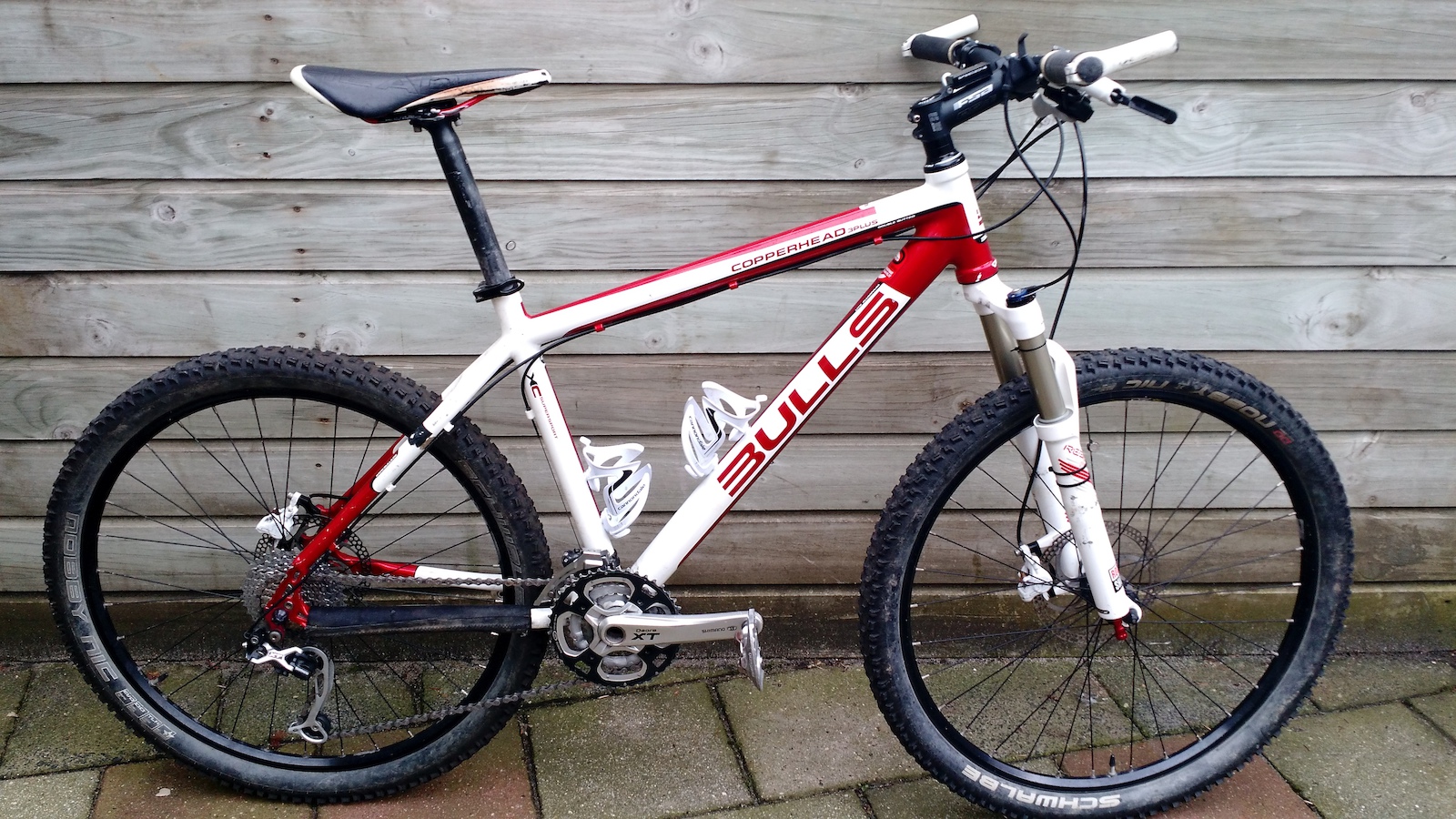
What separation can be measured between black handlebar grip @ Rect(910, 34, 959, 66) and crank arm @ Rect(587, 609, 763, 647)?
115 centimetres

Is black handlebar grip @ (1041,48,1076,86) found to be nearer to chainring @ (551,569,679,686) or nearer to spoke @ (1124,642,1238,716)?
chainring @ (551,569,679,686)

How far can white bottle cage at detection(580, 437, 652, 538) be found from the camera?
2.00 metres

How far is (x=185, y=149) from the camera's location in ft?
7.13

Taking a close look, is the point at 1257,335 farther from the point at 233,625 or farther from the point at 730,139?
the point at 233,625

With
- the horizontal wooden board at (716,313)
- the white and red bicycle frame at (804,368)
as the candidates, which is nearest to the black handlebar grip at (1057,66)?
the white and red bicycle frame at (804,368)

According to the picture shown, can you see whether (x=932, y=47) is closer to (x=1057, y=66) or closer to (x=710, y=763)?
(x=1057, y=66)

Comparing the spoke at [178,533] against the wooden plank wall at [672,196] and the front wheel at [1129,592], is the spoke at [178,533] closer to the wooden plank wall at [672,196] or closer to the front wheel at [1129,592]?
the wooden plank wall at [672,196]

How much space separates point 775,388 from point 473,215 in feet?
2.85

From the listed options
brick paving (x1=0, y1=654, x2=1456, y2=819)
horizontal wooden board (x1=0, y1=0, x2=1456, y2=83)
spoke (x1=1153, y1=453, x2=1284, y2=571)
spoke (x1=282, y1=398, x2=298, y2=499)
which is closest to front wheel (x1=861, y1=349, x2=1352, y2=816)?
spoke (x1=1153, y1=453, x2=1284, y2=571)

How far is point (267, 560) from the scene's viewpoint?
6.49 feet

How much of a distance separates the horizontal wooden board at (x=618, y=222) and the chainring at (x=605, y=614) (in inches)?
28.6

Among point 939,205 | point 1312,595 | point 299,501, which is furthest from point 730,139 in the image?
point 1312,595

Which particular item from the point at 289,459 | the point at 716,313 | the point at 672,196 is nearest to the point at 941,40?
the point at 672,196

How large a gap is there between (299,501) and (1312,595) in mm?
2030
